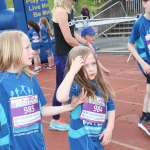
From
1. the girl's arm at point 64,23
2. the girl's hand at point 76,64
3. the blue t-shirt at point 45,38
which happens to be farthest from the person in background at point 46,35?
the girl's hand at point 76,64

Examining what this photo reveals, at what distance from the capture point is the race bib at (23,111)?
1.89 metres

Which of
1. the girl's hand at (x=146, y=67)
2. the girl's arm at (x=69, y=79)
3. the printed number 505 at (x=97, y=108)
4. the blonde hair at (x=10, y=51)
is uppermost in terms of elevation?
the blonde hair at (x=10, y=51)

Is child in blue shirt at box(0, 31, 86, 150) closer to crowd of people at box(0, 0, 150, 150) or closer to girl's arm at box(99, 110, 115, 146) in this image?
crowd of people at box(0, 0, 150, 150)

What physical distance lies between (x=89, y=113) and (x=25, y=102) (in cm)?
48

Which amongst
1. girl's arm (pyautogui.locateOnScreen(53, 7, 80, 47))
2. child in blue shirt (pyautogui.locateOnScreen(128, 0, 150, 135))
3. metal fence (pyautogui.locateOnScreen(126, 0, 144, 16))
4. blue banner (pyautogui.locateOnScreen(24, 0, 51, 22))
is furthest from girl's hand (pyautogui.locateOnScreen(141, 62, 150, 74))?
metal fence (pyautogui.locateOnScreen(126, 0, 144, 16))

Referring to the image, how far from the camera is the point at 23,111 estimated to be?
75.4 inches

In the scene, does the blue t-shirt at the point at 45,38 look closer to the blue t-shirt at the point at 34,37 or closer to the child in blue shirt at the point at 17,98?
the blue t-shirt at the point at 34,37

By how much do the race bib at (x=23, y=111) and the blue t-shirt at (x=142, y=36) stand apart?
1.87m

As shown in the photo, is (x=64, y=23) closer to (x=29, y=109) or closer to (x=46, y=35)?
(x=29, y=109)

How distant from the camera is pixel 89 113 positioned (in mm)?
2076

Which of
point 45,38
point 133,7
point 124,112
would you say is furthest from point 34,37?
point 133,7

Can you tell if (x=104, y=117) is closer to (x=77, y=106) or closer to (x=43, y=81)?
(x=77, y=106)

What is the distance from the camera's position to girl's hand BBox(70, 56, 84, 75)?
73.7 inches

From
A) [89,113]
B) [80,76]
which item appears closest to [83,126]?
[89,113]
